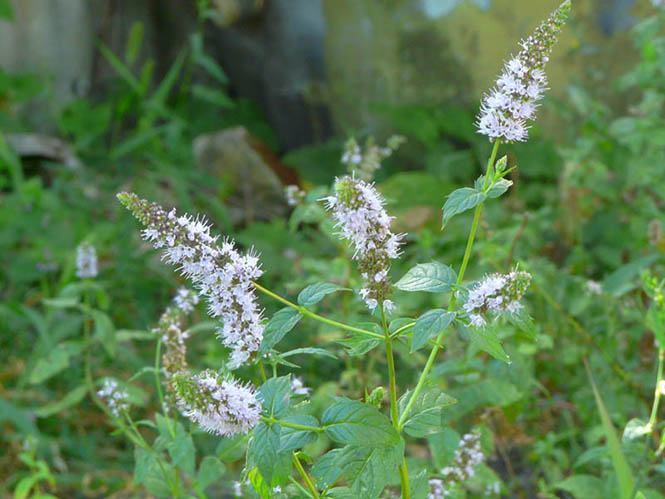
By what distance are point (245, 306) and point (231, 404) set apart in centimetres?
13

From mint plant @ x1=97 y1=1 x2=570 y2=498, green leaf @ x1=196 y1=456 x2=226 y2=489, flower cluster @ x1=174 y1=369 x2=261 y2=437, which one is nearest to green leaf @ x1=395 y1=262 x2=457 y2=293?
mint plant @ x1=97 y1=1 x2=570 y2=498

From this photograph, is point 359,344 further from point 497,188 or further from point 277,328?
point 497,188

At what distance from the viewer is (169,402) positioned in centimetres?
150

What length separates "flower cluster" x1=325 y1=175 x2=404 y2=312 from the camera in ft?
3.19

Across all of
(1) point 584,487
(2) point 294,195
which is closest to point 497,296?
(1) point 584,487

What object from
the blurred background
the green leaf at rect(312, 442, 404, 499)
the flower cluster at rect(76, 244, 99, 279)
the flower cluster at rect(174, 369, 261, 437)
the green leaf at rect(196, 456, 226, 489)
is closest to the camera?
the flower cluster at rect(174, 369, 261, 437)

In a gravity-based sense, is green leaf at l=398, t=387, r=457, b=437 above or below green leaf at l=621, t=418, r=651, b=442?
below

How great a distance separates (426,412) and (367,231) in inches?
12.5

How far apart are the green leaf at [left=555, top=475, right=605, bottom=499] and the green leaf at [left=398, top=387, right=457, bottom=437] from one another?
2.17ft

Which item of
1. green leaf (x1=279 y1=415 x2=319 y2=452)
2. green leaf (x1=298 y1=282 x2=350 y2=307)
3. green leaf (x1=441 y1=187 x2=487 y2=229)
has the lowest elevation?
green leaf (x1=279 y1=415 x2=319 y2=452)

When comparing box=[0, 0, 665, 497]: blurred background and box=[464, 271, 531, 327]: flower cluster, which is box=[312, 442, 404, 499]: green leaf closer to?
box=[464, 271, 531, 327]: flower cluster

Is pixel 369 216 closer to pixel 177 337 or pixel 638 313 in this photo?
pixel 177 337

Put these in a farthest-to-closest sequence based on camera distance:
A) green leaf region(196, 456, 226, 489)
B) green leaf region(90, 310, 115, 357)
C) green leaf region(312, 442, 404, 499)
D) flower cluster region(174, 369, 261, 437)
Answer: green leaf region(90, 310, 115, 357) < green leaf region(196, 456, 226, 489) < green leaf region(312, 442, 404, 499) < flower cluster region(174, 369, 261, 437)

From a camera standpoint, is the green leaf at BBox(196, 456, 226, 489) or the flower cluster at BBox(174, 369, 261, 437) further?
the green leaf at BBox(196, 456, 226, 489)
